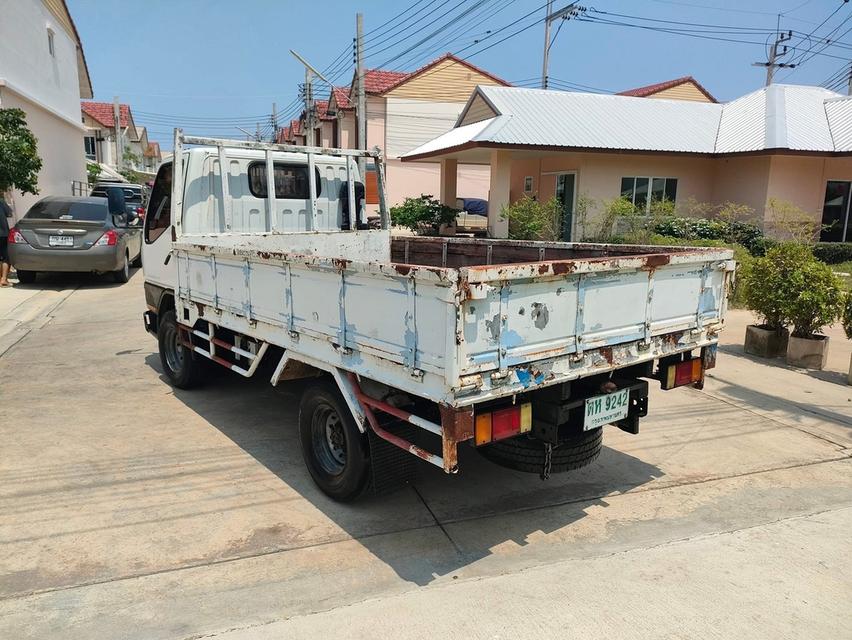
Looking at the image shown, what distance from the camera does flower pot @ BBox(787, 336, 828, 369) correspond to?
7854 mm

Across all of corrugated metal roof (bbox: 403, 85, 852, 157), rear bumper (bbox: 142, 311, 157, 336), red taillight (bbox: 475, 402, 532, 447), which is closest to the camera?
red taillight (bbox: 475, 402, 532, 447)

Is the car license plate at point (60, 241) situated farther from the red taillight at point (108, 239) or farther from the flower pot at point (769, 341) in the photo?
the flower pot at point (769, 341)

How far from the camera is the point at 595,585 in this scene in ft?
11.2

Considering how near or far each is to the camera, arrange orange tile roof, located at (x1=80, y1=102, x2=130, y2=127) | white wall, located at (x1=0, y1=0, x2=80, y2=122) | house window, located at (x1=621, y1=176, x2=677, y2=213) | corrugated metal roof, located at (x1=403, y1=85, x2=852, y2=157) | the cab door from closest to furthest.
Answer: the cab door
white wall, located at (x1=0, y1=0, x2=80, y2=122)
corrugated metal roof, located at (x1=403, y1=85, x2=852, y2=157)
house window, located at (x1=621, y1=176, x2=677, y2=213)
orange tile roof, located at (x1=80, y1=102, x2=130, y2=127)

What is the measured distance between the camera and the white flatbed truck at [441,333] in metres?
3.29

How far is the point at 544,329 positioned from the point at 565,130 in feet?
55.7

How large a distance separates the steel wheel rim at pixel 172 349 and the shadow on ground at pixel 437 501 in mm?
1040

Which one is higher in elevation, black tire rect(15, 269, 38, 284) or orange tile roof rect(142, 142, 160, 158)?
orange tile roof rect(142, 142, 160, 158)

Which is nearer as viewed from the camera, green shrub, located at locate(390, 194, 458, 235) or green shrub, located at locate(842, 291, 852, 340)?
green shrub, located at locate(842, 291, 852, 340)

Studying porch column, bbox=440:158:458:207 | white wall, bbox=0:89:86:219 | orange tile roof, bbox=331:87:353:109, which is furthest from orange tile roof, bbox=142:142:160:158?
porch column, bbox=440:158:458:207

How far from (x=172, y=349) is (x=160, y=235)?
1.18 m

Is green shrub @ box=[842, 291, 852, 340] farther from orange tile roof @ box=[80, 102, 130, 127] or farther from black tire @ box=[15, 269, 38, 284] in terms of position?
orange tile roof @ box=[80, 102, 130, 127]

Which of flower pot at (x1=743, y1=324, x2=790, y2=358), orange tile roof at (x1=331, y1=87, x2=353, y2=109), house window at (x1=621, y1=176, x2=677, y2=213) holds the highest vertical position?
orange tile roof at (x1=331, y1=87, x2=353, y2=109)

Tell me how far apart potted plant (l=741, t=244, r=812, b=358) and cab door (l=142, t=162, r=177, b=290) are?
6883mm
